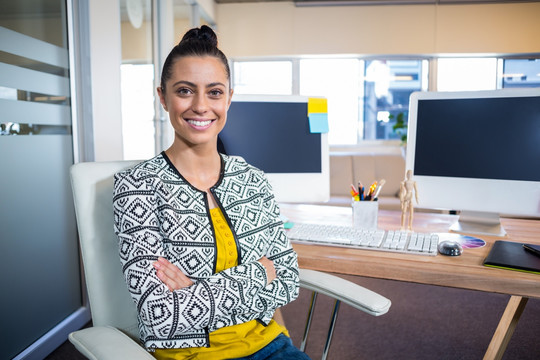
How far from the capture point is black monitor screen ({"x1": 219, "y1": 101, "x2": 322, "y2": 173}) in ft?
5.79

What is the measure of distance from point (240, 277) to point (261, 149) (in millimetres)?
841

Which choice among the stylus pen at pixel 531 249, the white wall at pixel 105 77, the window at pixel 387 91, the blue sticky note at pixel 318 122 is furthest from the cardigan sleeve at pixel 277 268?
the window at pixel 387 91

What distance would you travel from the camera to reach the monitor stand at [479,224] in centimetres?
161

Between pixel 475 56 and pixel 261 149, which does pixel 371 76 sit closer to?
pixel 475 56

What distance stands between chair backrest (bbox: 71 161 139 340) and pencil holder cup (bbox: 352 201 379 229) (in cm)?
90

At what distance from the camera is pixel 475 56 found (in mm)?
5645

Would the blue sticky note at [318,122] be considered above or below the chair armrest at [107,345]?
above

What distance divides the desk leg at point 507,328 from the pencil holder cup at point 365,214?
70cm

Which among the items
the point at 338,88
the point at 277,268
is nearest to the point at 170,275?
the point at 277,268

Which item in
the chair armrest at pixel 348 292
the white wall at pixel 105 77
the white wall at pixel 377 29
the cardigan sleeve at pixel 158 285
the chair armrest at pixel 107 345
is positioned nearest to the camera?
the chair armrest at pixel 107 345

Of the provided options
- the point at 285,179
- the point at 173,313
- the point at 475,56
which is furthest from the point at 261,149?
the point at 475,56

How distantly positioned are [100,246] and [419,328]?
2029 mm

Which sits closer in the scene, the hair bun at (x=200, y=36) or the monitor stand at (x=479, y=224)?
the hair bun at (x=200, y=36)

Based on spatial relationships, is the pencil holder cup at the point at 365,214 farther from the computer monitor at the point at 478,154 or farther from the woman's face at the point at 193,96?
the woman's face at the point at 193,96
